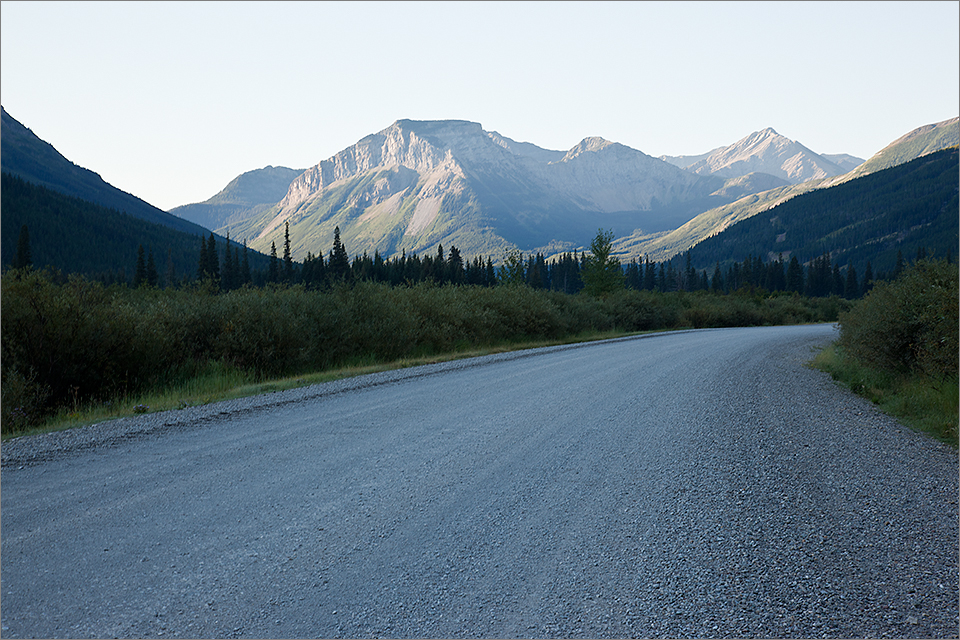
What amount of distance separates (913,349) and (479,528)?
997 cm

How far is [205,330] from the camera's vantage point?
44.0ft

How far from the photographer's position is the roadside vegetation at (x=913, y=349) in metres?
8.20

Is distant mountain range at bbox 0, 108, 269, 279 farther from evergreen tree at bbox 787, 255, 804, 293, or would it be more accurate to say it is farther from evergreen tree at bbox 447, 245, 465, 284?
evergreen tree at bbox 787, 255, 804, 293

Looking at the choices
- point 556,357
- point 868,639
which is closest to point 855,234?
point 556,357

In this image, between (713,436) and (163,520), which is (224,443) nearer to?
(163,520)

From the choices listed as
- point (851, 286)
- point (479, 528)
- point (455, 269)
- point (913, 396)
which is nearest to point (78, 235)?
point (455, 269)

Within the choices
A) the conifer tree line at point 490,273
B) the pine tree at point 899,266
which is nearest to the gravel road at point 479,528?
the pine tree at point 899,266

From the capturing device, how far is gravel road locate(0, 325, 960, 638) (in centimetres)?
293

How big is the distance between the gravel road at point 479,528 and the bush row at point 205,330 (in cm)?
299

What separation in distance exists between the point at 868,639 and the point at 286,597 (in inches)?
120

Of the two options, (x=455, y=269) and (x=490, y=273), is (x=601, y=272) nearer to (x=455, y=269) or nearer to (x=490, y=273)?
(x=455, y=269)

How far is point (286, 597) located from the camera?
3074 mm

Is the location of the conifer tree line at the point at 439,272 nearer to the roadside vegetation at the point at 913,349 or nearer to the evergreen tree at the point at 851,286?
the evergreen tree at the point at 851,286

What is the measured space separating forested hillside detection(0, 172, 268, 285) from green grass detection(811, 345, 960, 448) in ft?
345
